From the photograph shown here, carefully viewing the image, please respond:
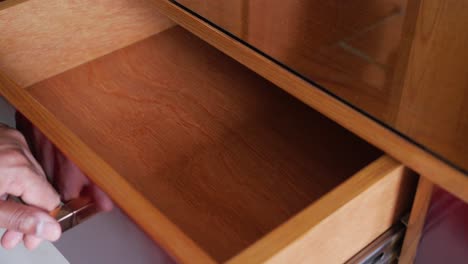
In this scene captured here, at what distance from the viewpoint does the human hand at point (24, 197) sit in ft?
1.88

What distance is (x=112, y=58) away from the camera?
87 cm

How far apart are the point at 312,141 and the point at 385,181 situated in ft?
0.70

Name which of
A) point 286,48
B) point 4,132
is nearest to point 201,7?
point 286,48

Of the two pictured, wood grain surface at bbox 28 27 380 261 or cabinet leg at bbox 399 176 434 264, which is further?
wood grain surface at bbox 28 27 380 261

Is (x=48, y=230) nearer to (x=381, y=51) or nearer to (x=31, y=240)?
(x=31, y=240)

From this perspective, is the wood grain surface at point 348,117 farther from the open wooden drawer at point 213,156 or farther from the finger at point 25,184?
the finger at point 25,184

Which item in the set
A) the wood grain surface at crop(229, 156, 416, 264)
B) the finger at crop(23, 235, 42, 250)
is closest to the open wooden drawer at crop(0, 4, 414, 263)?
the wood grain surface at crop(229, 156, 416, 264)

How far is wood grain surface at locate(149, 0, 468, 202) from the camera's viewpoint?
1.58ft

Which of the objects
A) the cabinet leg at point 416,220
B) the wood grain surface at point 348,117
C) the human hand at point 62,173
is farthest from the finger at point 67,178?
the cabinet leg at point 416,220

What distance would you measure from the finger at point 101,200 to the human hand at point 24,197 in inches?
1.7

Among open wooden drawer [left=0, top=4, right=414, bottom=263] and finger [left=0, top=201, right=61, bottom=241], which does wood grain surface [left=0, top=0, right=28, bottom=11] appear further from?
finger [left=0, top=201, right=61, bottom=241]

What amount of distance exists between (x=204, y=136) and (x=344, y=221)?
28cm

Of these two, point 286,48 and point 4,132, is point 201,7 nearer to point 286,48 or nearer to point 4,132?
point 286,48

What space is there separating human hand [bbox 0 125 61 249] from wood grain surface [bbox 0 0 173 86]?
16 cm
